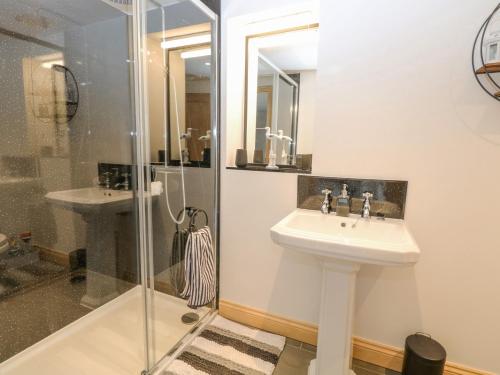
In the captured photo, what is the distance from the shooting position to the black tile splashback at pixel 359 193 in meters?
1.36

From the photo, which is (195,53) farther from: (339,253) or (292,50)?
(339,253)

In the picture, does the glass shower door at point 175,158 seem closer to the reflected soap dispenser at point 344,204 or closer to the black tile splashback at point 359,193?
the black tile splashback at point 359,193

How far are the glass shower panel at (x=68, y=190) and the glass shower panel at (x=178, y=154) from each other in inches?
6.2

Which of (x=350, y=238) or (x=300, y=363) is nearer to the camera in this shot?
(x=350, y=238)

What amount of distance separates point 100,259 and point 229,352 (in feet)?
3.55

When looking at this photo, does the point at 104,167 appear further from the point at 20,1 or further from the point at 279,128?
the point at 279,128

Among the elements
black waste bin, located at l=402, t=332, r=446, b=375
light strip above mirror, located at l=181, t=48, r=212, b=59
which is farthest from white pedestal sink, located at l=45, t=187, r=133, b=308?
black waste bin, located at l=402, t=332, r=446, b=375

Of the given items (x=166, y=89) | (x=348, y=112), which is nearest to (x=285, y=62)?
(x=348, y=112)

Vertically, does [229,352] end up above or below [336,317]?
below

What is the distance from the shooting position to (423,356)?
1.23m

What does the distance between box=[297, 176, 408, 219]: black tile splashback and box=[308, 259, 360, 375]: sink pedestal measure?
0.39 meters

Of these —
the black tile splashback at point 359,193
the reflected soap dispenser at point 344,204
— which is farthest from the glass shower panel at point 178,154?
the reflected soap dispenser at point 344,204

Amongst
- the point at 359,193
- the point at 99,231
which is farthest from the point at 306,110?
the point at 99,231

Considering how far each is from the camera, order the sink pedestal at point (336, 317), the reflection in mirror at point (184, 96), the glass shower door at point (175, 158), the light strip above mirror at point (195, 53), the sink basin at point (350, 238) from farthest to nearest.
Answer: the light strip above mirror at point (195, 53) < the reflection in mirror at point (184, 96) < the glass shower door at point (175, 158) < the sink pedestal at point (336, 317) < the sink basin at point (350, 238)
